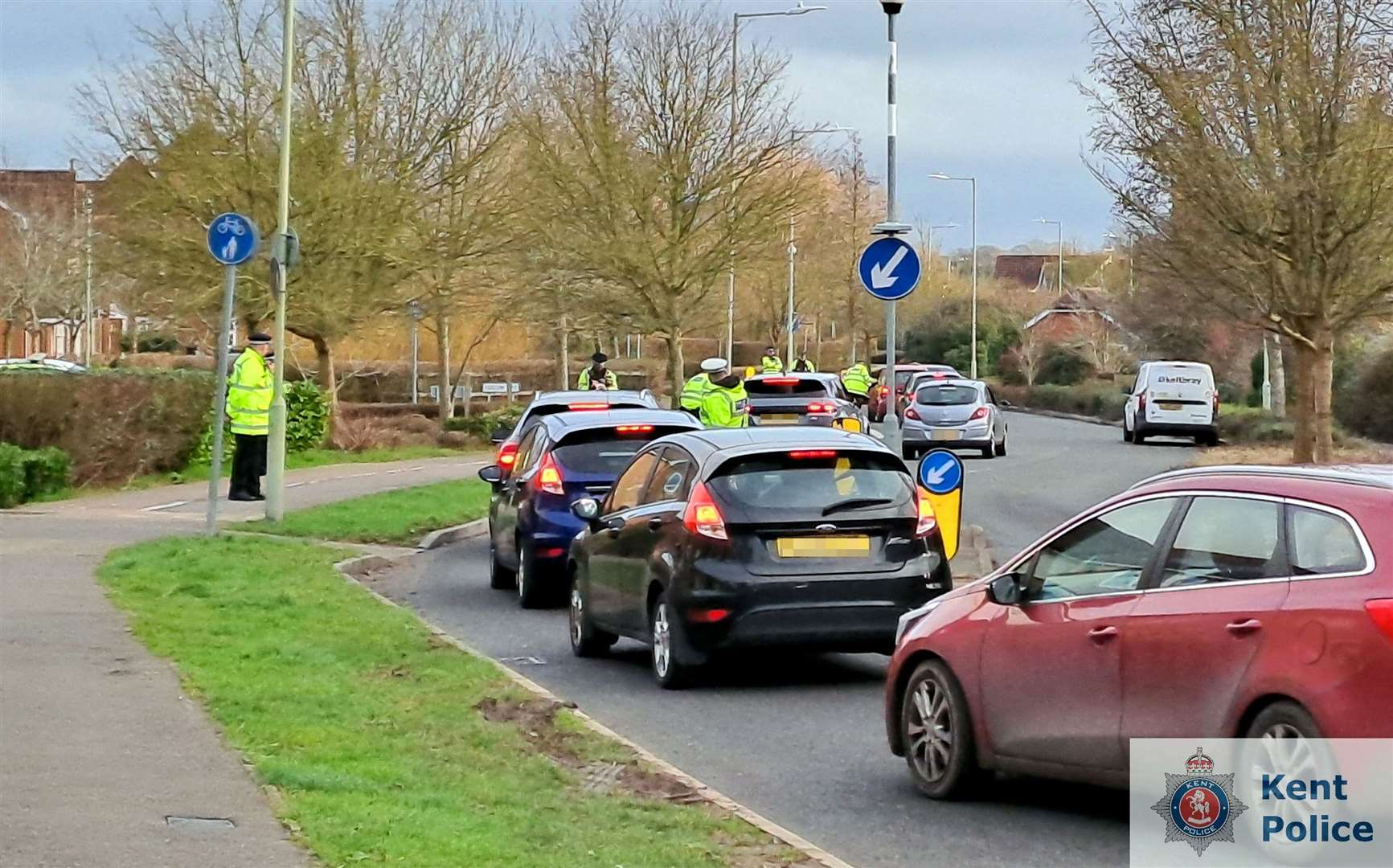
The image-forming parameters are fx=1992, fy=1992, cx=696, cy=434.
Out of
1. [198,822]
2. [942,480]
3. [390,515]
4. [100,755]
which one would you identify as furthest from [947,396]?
[198,822]

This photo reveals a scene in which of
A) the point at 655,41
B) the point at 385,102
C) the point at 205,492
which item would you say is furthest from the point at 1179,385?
the point at 205,492

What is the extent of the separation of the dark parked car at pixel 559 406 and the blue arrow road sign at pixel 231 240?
3.11 meters

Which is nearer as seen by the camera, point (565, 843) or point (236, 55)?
point (565, 843)

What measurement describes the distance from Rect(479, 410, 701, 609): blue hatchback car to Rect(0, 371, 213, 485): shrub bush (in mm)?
10937

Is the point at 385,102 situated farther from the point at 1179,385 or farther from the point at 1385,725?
the point at 1385,725

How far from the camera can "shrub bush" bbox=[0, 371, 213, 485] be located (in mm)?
25703

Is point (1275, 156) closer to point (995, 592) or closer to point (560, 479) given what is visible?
point (560, 479)

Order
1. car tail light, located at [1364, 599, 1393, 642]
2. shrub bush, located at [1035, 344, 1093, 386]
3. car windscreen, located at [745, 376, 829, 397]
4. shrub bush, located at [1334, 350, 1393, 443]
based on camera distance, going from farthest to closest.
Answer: shrub bush, located at [1035, 344, 1093, 386] → shrub bush, located at [1334, 350, 1393, 443] → car windscreen, located at [745, 376, 829, 397] → car tail light, located at [1364, 599, 1393, 642]

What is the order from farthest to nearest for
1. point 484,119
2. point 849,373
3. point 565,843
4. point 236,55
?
point 849,373, point 484,119, point 236,55, point 565,843

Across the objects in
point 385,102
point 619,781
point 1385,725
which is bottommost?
point 619,781

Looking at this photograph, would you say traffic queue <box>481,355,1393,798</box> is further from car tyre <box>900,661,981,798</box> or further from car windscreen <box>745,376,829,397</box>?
car windscreen <box>745,376,829,397</box>

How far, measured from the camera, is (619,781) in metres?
8.84

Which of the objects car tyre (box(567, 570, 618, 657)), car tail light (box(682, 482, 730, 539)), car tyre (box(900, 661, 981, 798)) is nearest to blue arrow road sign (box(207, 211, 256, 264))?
car tyre (box(567, 570, 618, 657))

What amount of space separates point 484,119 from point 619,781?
115 ft
